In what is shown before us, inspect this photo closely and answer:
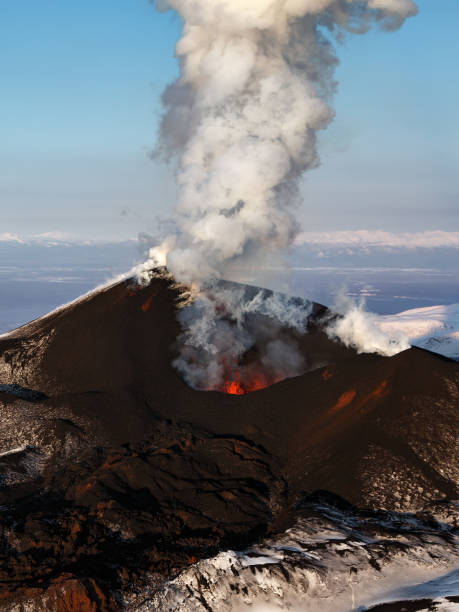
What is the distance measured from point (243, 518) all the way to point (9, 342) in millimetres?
39719

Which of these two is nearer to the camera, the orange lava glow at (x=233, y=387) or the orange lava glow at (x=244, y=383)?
the orange lava glow at (x=233, y=387)

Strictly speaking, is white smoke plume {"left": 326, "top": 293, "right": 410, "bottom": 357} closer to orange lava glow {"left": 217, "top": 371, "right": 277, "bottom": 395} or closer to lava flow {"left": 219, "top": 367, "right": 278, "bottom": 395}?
lava flow {"left": 219, "top": 367, "right": 278, "bottom": 395}

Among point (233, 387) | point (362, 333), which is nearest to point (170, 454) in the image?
point (233, 387)

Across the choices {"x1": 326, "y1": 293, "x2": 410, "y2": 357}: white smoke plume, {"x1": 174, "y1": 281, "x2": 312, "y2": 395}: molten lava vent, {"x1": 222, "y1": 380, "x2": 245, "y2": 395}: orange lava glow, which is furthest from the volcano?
{"x1": 326, "y1": 293, "x2": 410, "y2": 357}: white smoke plume

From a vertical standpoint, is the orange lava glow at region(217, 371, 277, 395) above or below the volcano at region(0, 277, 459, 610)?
above

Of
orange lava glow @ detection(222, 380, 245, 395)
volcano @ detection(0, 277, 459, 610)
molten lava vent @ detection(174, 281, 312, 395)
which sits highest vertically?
molten lava vent @ detection(174, 281, 312, 395)

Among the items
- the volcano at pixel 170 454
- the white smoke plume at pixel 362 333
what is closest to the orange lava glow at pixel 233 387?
the volcano at pixel 170 454

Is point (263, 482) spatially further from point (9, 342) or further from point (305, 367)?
point (9, 342)

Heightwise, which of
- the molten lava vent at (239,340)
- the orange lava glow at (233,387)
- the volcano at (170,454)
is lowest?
the volcano at (170,454)

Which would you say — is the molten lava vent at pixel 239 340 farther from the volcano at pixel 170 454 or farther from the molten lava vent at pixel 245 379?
the volcano at pixel 170 454

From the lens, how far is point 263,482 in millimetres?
41031

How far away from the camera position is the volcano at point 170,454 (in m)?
32.3

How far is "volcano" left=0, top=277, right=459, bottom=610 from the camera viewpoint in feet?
106

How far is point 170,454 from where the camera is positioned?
4353cm
